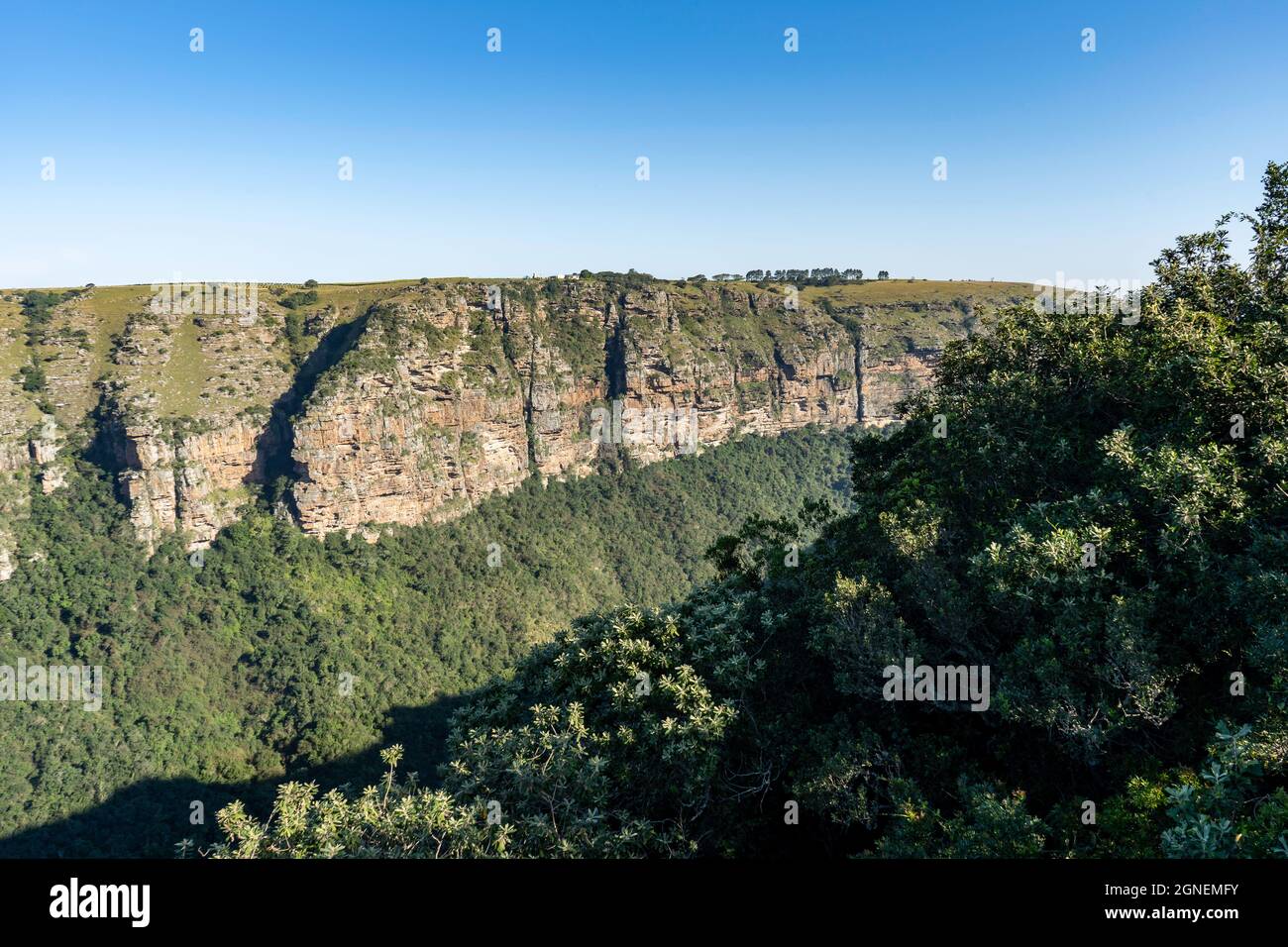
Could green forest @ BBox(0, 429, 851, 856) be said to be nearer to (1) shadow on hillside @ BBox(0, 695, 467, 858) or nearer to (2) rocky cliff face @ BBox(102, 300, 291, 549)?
(1) shadow on hillside @ BBox(0, 695, 467, 858)

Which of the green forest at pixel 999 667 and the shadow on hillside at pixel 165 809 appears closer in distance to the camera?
the green forest at pixel 999 667

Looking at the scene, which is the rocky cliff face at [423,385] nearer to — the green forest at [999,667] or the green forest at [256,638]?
the green forest at [256,638]

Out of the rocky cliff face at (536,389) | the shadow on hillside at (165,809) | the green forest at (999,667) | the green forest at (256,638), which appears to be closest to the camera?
the green forest at (999,667)

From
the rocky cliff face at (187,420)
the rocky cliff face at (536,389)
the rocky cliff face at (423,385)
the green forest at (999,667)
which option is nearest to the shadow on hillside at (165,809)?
the rocky cliff face at (423,385)

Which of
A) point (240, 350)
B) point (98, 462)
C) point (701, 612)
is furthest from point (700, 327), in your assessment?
point (701, 612)

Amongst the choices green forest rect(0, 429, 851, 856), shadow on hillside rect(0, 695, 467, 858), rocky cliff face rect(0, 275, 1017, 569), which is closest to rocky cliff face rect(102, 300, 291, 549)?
rocky cliff face rect(0, 275, 1017, 569)

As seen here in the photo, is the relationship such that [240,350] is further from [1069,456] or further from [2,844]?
[1069,456]

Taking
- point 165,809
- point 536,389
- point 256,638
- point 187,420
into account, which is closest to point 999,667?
point 165,809
